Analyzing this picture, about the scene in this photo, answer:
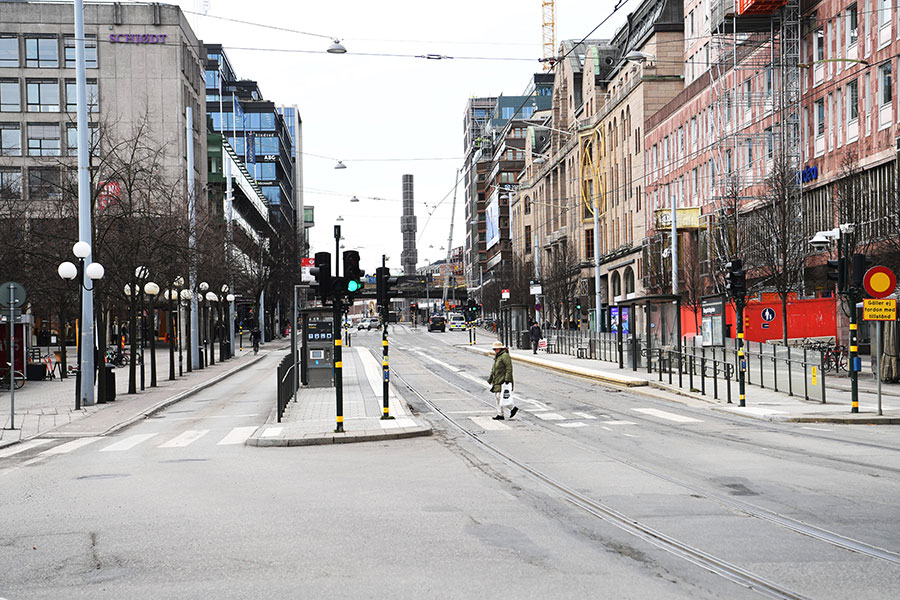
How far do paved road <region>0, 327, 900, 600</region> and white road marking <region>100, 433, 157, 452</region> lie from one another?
0.17 metres

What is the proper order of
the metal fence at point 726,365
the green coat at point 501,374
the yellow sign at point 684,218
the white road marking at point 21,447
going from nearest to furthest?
the white road marking at point 21,447 → the green coat at point 501,374 → the metal fence at point 726,365 → the yellow sign at point 684,218

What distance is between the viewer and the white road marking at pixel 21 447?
16.8m

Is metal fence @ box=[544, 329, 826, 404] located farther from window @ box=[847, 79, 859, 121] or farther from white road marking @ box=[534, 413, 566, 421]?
window @ box=[847, 79, 859, 121]

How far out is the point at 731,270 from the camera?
23969mm

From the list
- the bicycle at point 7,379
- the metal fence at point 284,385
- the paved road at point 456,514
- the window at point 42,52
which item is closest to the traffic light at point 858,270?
the paved road at point 456,514

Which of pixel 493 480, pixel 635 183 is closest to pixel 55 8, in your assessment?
pixel 635 183

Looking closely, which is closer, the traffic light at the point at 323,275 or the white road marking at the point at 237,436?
the white road marking at the point at 237,436

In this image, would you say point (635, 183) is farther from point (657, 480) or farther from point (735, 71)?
point (657, 480)

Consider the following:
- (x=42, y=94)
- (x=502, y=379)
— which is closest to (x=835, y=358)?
(x=502, y=379)

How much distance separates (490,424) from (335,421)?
3150 mm

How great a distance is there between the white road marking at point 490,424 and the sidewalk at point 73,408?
24.8ft

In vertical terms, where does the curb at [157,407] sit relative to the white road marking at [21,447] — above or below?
below

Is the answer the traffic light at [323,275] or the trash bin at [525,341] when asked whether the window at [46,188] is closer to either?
the traffic light at [323,275]

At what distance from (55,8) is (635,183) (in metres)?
44.8
